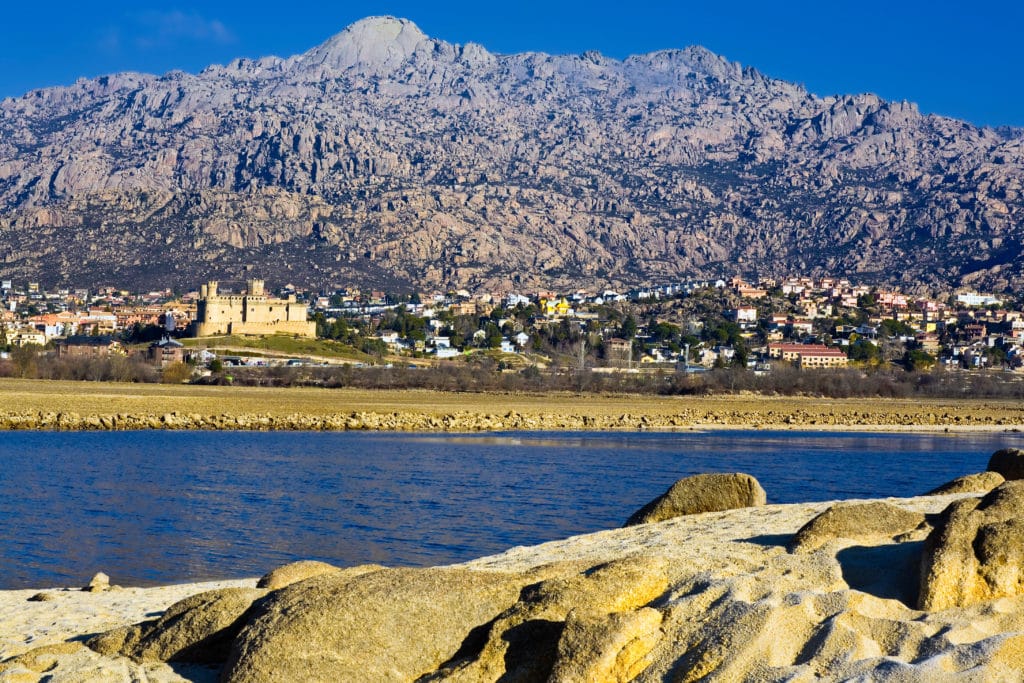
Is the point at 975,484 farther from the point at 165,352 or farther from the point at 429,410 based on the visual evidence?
the point at 165,352

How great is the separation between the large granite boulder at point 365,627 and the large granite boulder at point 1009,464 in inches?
358

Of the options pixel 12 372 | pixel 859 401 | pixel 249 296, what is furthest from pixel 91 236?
pixel 859 401

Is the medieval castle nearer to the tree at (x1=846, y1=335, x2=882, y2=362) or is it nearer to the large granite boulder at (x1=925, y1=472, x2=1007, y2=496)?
the tree at (x1=846, y1=335, x2=882, y2=362)

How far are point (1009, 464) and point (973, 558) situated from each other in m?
8.06

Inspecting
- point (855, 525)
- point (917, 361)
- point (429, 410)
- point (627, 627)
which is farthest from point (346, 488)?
point (917, 361)

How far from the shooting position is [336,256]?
605 ft

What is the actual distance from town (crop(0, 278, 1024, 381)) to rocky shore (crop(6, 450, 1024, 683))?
235ft

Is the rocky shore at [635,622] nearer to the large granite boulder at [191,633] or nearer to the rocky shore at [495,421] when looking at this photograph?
the large granite boulder at [191,633]

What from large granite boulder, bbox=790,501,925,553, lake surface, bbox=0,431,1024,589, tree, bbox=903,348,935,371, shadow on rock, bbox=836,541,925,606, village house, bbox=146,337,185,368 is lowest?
lake surface, bbox=0,431,1024,589

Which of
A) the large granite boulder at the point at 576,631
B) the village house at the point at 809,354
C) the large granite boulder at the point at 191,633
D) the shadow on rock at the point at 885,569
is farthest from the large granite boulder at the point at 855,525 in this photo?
the village house at the point at 809,354

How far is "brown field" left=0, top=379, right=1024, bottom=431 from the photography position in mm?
48719

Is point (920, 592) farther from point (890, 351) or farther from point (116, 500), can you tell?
point (890, 351)

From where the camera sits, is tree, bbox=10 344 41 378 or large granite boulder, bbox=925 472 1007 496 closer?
large granite boulder, bbox=925 472 1007 496

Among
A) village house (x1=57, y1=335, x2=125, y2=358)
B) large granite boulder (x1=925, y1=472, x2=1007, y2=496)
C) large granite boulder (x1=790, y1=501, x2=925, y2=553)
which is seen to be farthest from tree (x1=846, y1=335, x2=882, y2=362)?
large granite boulder (x1=790, y1=501, x2=925, y2=553)
